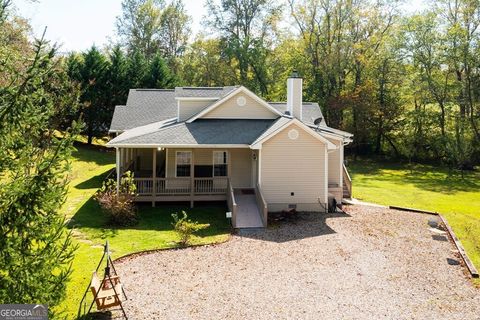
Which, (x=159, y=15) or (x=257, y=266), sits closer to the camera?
(x=257, y=266)

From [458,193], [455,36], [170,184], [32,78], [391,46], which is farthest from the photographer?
[391,46]

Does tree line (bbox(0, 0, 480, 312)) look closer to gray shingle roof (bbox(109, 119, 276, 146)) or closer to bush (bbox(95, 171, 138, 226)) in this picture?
gray shingle roof (bbox(109, 119, 276, 146))

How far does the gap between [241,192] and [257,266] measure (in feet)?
26.8

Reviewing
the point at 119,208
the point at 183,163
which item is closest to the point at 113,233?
the point at 119,208

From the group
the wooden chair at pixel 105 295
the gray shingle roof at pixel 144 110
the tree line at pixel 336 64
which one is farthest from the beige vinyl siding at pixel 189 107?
the wooden chair at pixel 105 295

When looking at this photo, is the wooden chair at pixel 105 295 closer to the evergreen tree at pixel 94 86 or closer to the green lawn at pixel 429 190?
the green lawn at pixel 429 190

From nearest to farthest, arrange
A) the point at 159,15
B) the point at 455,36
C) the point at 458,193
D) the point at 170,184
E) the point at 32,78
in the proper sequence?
the point at 32,78
the point at 170,184
the point at 458,193
the point at 455,36
the point at 159,15

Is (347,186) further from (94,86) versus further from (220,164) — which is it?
(94,86)

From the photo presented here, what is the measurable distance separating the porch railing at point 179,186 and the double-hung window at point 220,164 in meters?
0.93

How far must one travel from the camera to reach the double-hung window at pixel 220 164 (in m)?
20.3

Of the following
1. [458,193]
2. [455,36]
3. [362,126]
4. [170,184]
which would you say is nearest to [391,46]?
[455,36]

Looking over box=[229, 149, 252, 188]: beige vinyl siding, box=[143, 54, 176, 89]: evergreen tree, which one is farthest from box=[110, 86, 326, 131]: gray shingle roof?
box=[143, 54, 176, 89]: evergreen tree

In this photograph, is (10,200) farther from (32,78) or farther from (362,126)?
(362,126)

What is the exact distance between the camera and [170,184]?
19469 mm
